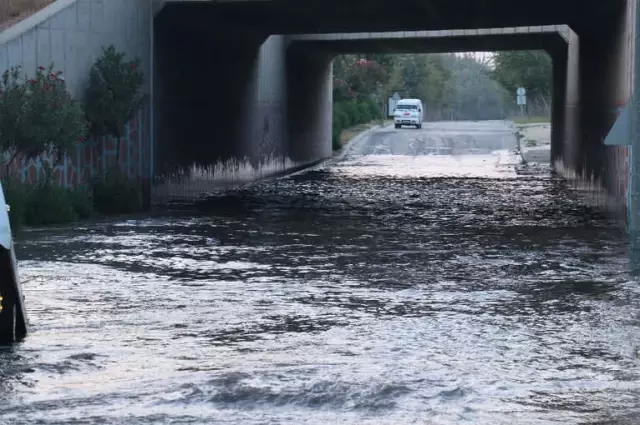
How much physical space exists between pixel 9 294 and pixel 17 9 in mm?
18175

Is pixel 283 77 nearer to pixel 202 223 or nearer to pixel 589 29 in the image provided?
pixel 589 29

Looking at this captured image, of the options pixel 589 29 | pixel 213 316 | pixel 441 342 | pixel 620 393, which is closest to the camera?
pixel 620 393

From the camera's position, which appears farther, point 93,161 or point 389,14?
point 389,14

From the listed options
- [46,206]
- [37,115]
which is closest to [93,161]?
[46,206]

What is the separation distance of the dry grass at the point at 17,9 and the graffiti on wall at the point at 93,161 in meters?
2.93

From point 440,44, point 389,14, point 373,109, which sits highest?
point 389,14

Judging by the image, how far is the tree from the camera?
2603 cm

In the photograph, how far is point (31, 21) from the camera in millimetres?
24344

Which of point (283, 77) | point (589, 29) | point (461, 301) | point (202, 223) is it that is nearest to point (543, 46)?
point (283, 77)

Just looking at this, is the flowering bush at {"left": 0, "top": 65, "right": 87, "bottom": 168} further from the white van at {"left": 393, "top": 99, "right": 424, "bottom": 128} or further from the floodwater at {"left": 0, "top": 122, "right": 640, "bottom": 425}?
the white van at {"left": 393, "top": 99, "right": 424, "bottom": 128}

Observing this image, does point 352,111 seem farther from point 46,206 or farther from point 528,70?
point 46,206

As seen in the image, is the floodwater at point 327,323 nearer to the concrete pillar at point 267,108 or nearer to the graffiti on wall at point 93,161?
the graffiti on wall at point 93,161

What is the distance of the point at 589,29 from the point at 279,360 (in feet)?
85.5

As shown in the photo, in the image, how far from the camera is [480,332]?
12.2 metres
